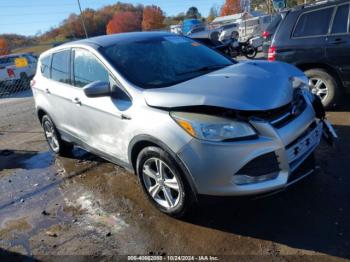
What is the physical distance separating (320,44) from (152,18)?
84.8 meters

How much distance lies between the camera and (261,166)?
2.87 meters

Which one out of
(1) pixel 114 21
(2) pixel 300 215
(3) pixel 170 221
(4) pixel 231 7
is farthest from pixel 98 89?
(4) pixel 231 7

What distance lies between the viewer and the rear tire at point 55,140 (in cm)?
555

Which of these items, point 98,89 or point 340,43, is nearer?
point 98,89

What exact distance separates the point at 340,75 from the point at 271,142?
3434mm

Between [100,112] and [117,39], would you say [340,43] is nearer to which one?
[117,39]

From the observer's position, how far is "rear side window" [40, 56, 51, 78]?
5363mm

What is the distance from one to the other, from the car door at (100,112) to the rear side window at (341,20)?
3.82 meters

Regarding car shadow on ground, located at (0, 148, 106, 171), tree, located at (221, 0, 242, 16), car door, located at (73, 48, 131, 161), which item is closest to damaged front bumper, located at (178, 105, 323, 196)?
car door, located at (73, 48, 131, 161)

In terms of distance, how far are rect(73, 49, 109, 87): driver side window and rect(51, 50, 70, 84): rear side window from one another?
26 cm

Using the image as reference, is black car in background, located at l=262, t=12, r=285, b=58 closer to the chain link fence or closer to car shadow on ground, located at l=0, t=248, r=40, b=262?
car shadow on ground, located at l=0, t=248, r=40, b=262

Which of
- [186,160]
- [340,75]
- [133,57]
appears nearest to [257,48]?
[340,75]

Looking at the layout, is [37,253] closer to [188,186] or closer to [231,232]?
[188,186]

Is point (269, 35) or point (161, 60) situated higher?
point (161, 60)
